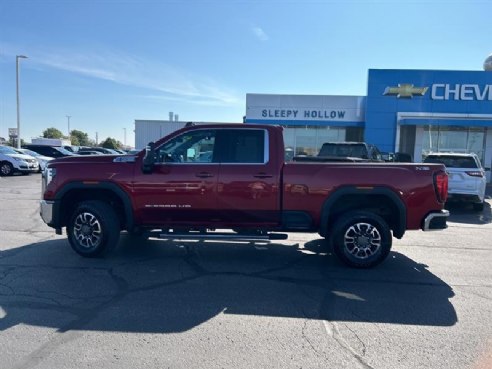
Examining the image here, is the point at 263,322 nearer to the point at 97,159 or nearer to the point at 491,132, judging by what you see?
the point at 97,159

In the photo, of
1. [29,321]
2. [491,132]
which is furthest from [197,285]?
[491,132]

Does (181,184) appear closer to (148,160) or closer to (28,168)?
(148,160)

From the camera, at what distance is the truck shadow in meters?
4.14

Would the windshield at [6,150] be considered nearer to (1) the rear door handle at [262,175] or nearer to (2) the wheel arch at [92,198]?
(2) the wheel arch at [92,198]

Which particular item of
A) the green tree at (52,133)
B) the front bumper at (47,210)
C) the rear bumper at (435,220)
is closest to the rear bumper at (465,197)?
the rear bumper at (435,220)

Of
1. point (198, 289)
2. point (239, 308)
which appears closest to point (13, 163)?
point (198, 289)

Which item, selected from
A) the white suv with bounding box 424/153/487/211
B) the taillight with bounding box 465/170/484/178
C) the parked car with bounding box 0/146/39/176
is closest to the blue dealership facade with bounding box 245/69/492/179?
the white suv with bounding box 424/153/487/211

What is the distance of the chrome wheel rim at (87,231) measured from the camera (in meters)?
6.16

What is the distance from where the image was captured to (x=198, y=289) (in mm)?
4938

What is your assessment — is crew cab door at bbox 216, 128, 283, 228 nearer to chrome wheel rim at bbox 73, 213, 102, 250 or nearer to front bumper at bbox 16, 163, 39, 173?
chrome wheel rim at bbox 73, 213, 102, 250

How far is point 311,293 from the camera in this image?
4879 millimetres

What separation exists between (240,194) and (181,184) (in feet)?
2.93

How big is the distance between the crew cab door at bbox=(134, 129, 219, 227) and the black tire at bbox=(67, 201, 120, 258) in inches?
17.5

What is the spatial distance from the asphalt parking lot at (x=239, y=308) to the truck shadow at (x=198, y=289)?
0.02 meters
